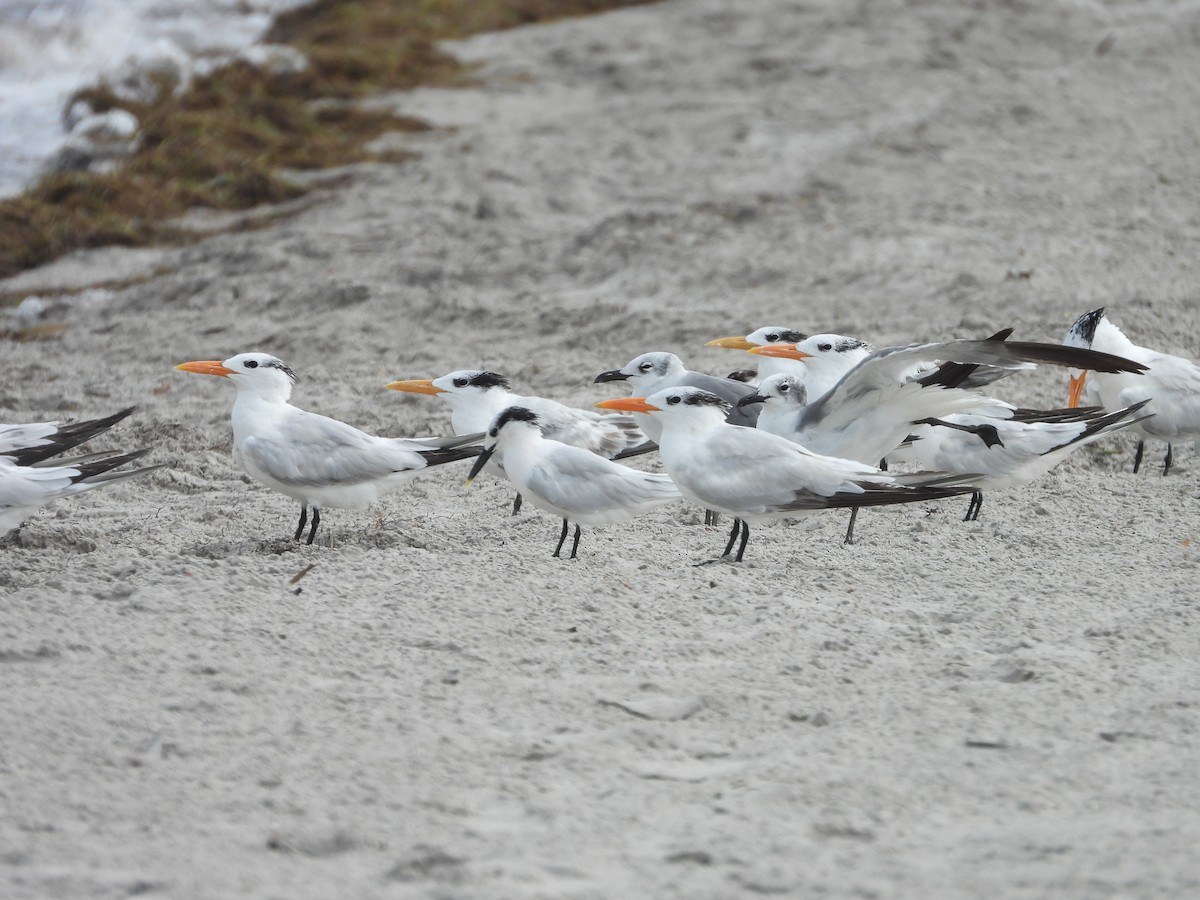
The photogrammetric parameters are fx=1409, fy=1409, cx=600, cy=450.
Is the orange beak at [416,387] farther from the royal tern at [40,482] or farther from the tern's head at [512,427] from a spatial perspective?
the royal tern at [40,482]

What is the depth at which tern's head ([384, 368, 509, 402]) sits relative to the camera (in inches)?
229

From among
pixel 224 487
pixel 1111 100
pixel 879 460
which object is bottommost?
pixel 224 487

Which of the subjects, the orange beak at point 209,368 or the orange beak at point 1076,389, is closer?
the orange beak at point 209,368

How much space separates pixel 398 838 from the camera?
3039 mm

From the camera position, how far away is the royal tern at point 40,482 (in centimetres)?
484

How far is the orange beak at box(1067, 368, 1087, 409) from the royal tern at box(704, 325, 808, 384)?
1.20 meters

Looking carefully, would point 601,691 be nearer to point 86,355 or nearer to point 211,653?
point 211,653

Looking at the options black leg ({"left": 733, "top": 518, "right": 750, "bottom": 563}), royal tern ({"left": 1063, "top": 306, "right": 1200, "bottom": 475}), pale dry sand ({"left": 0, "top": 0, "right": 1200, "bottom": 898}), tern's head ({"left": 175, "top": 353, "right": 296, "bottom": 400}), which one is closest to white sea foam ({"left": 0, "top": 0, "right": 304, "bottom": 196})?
pale dry sand ({"left": 0, "top": 0, "right": 1200, "bottom": 898})

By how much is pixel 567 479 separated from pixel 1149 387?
2520 millimetres

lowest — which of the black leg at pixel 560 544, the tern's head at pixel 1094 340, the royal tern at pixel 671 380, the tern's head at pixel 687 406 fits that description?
the black leg at pixel 560 544

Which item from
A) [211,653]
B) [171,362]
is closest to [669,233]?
[171,362]

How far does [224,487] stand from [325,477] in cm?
96

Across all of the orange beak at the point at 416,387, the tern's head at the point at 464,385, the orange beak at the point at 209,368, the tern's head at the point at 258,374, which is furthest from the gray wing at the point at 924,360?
the orange beak at the point at 209,368

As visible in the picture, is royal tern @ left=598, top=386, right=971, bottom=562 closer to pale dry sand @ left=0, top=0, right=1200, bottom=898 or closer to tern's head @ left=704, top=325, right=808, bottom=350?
pale dry sand @ left=0, top=0, right=1200, bottom=898
